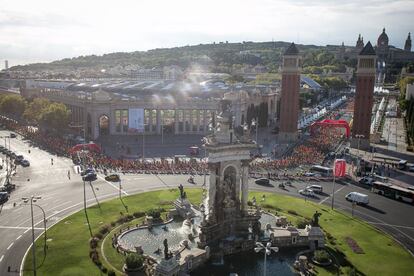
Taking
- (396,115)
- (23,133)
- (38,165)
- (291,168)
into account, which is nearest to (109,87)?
(23,133)

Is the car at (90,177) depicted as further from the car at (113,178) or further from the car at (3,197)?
the car at (3,197)

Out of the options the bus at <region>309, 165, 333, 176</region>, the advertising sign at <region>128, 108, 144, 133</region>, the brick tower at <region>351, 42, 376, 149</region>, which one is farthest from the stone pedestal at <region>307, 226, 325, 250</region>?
the advertising sign at <region>128, 108, 144, 133</region>

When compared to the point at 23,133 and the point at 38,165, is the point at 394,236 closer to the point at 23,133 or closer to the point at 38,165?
the point at 38,165

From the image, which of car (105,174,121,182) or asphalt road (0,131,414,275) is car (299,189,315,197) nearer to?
asphalt road (0,131,414,275)

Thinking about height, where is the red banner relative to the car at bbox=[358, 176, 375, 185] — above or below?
above

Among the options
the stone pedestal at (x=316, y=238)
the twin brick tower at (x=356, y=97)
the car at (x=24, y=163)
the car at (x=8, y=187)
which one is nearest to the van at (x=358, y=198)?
the stone pedestal at (x=316, y=238)

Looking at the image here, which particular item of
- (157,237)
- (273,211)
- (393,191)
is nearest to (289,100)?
(393,191)

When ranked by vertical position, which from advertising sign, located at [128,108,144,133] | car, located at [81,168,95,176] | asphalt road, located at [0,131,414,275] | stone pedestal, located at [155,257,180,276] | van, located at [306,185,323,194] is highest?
advertising sign, located at [128,108,144,133]
